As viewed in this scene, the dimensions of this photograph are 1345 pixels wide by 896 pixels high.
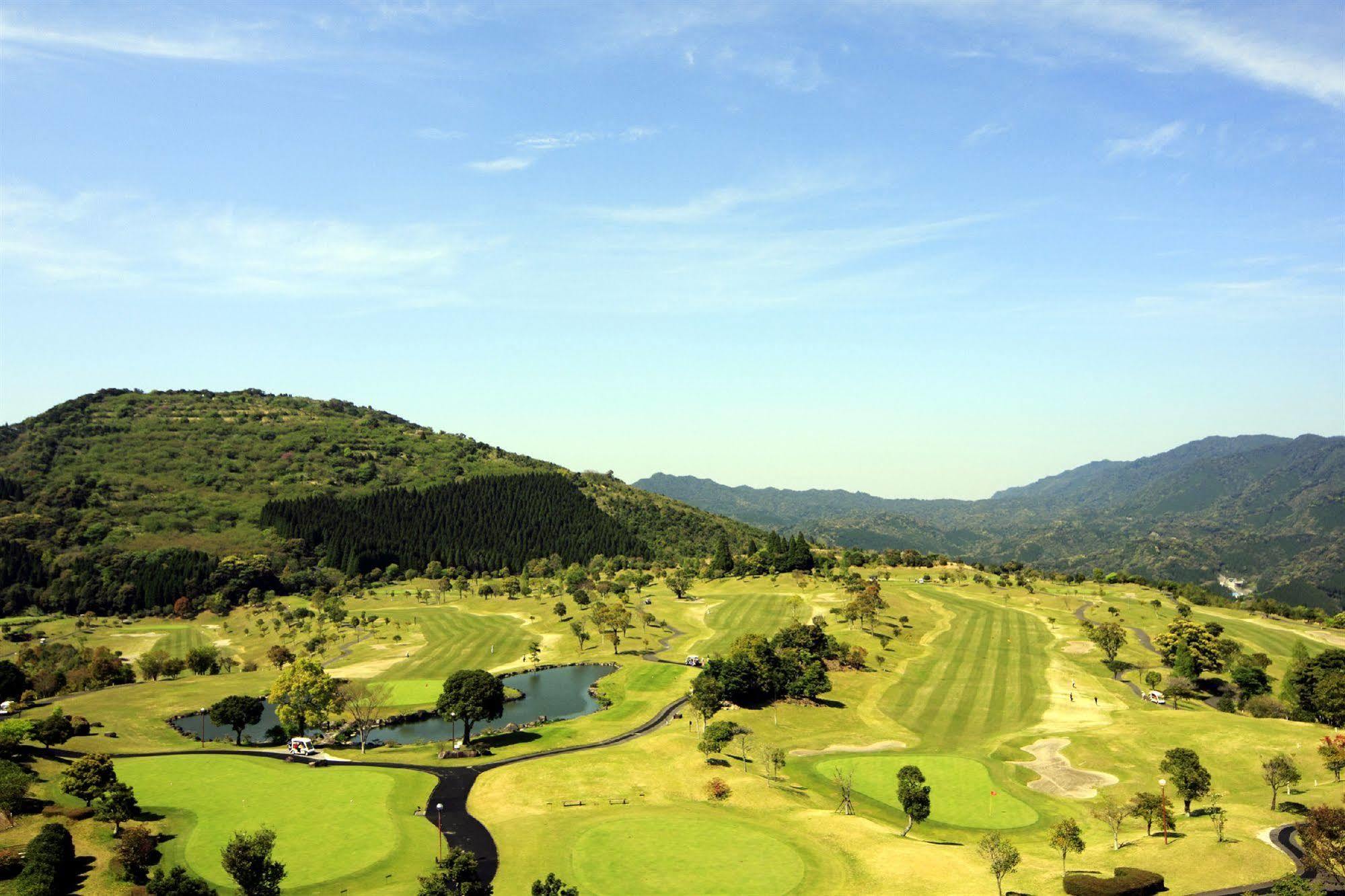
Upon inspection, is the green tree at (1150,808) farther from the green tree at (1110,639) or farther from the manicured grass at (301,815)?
the green tree at (1110,639)

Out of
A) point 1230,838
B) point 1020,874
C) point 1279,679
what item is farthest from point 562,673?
point 1279,679

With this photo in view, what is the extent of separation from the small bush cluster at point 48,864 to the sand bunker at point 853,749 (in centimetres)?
7144

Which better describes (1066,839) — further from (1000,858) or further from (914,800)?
(914,800)

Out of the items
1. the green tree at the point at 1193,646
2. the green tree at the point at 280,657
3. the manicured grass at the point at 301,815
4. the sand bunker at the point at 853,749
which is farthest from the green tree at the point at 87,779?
the green tree at the point at 1193,646

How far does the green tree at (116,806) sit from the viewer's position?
6250 cm

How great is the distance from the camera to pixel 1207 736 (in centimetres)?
9456

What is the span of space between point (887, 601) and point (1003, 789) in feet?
335

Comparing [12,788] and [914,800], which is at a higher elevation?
[12,788]

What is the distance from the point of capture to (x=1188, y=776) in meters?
70.1

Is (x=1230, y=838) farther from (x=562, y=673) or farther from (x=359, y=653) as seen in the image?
(x=359, y=653)

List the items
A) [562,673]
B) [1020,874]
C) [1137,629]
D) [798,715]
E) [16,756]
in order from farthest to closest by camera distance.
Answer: [1137,629], [562,673], [798,715], [16,756], [1020,874]

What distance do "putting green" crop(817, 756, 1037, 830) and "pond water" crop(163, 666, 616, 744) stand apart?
144 ft

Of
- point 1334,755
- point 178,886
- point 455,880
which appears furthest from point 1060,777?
point 178,886

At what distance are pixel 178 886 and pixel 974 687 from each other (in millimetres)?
115008
